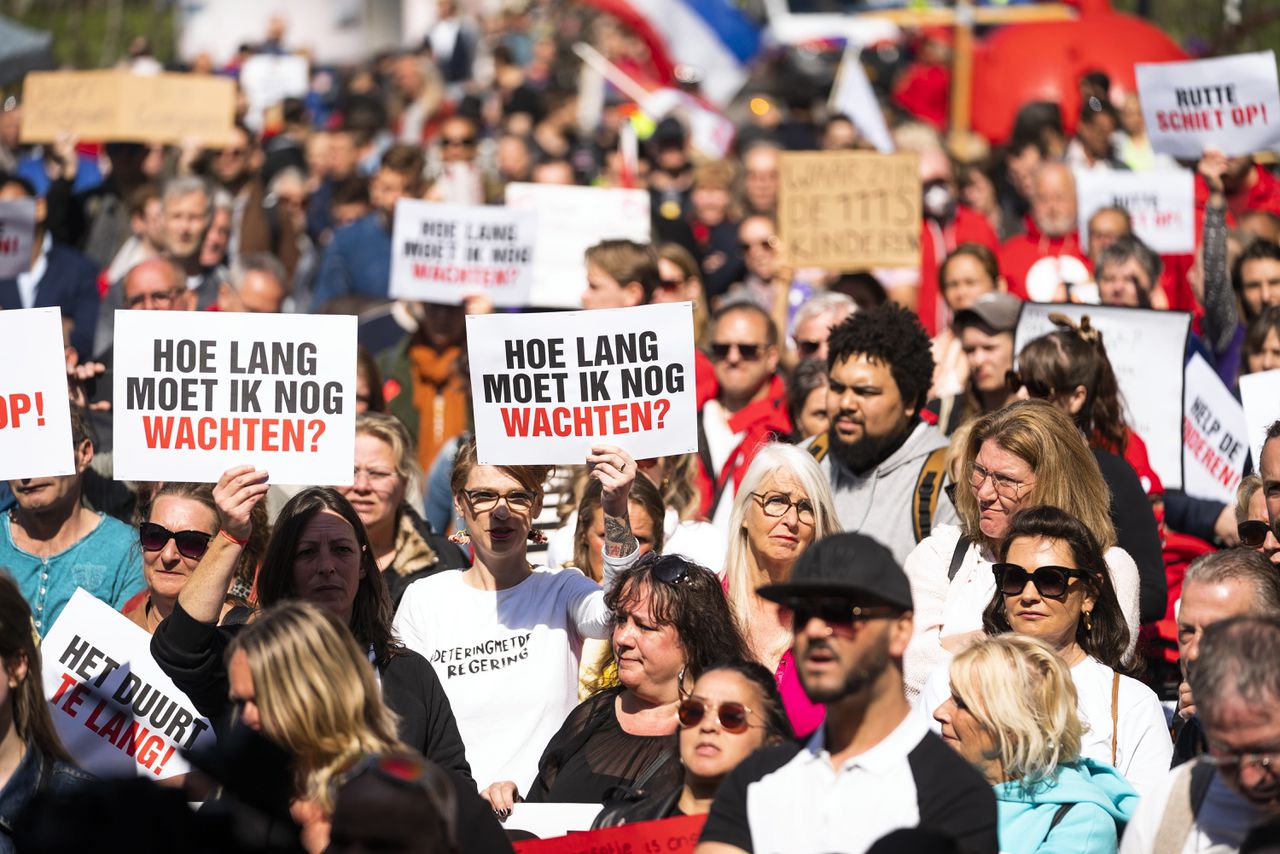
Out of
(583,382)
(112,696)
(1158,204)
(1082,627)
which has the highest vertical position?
(1158,204)

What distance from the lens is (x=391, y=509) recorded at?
24.5 feet

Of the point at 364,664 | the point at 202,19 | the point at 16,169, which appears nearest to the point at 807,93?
the point at 16,169

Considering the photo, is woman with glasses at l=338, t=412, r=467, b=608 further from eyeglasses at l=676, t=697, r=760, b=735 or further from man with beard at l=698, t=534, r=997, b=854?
man with beard at l=698, t=534, r=997, b=854

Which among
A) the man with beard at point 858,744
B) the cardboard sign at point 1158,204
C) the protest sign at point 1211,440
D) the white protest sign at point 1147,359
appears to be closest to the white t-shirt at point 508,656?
the man with beard at point 858,744

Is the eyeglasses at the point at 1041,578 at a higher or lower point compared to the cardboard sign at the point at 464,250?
lower

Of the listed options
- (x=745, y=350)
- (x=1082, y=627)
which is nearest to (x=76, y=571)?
(x=745, y=350)

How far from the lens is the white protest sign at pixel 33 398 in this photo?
6449 mm

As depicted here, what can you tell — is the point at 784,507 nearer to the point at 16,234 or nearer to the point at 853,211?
the point at 853,211

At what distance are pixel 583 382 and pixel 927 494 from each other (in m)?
1.40

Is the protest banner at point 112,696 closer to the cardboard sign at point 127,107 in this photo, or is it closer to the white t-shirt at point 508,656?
the white t-shirt at point 508,656

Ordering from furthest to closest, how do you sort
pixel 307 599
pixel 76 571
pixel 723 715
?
1. pixel 76 571
2. pixel 307 599
3. pixel 723 715

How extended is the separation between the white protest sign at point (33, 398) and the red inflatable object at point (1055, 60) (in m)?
15.5

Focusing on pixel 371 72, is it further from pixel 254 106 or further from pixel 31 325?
pixel 31 325

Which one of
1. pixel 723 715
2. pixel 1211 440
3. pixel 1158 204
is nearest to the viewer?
pixel 723 715
